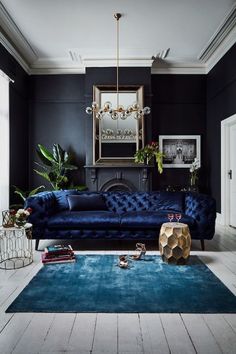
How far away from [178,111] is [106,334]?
18.0ft

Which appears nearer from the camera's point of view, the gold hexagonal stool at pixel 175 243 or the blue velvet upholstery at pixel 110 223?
the gold hexagonal stool at pixel 175 243

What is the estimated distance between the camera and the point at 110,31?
4965mm

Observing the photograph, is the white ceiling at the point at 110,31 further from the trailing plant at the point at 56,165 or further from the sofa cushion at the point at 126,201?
the sofa cushion at the point at 126,201

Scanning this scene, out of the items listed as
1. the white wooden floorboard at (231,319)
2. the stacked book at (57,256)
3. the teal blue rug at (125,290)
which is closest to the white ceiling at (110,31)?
the stacked book at (57,256)

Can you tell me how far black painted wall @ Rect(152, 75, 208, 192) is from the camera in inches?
253

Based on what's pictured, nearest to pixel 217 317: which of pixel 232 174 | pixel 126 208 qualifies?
pixel 126 208

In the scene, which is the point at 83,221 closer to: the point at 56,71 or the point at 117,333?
the point at 117,333

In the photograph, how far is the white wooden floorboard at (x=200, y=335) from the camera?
165cm

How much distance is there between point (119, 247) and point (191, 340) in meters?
2.16

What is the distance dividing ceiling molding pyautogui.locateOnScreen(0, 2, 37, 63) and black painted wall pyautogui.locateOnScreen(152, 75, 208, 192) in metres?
2.68

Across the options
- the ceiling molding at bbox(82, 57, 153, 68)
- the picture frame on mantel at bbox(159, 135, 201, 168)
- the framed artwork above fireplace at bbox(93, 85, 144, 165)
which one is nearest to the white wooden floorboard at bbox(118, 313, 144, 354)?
the framed artwork above fireplace at bbox(93, 85, 144, 165)

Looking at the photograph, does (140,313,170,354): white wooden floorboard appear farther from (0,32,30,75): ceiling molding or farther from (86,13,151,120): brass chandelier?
(0,32,30,75): ceiling molding

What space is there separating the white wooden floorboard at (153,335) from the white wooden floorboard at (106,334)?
0.18m

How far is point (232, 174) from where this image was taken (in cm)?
522
